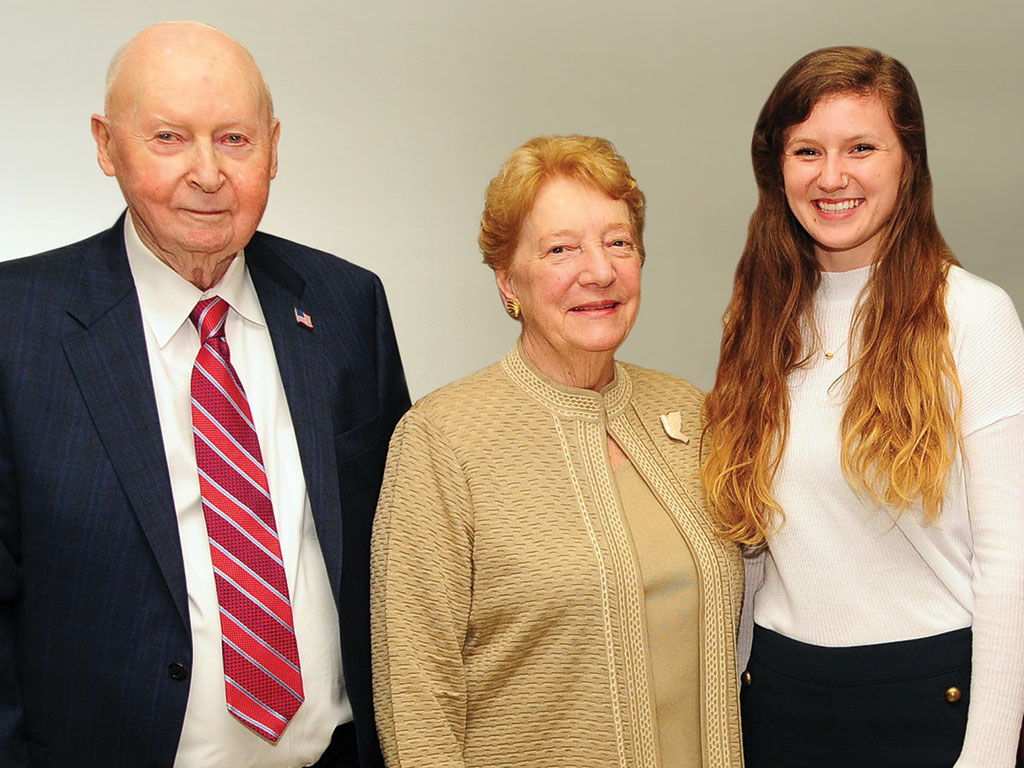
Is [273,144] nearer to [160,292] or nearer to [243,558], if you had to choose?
[160,292]

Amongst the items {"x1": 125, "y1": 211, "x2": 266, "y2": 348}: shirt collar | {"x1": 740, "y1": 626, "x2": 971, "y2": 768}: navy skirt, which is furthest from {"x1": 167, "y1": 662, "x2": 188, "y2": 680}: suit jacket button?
{"x1": 740, "y1": 626, "x2": 971, "y2": 768}: navy skirt

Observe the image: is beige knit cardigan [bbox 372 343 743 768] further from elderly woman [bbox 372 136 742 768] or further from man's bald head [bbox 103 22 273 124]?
man's bald head [bbox 103 22 273 124]

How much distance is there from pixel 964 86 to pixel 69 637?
10.5 feet

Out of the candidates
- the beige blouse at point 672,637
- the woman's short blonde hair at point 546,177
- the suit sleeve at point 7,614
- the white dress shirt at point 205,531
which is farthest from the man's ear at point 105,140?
the beige blouse at point 672,637

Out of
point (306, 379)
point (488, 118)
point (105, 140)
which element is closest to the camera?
point (105, 140)

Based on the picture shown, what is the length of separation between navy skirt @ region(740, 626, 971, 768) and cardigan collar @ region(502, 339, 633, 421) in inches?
20.3

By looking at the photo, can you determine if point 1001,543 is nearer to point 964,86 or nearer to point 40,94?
point 964,86

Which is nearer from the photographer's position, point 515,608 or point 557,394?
point 515,608

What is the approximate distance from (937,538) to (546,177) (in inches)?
36.2

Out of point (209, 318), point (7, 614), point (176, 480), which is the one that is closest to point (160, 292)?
point (209, 318)

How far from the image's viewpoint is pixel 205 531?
5.96 ft

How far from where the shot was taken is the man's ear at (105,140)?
1.85 metres

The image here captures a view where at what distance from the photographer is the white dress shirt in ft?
5.85

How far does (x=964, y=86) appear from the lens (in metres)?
3.63
